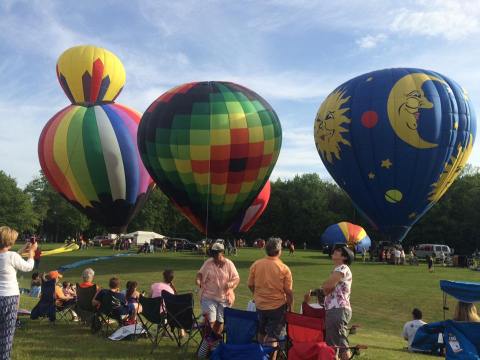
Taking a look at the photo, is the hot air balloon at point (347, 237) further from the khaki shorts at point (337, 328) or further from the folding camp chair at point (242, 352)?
the folding camp chair at point (242, 352)

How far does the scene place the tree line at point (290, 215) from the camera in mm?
57062

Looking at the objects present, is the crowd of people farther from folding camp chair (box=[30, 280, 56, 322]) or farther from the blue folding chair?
folding camp chair (box=[30, 280, 56, 322])

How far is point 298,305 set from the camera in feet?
42.2

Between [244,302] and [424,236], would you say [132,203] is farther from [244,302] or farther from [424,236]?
[424,236]

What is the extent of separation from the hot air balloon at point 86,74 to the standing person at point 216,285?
22.4 meters

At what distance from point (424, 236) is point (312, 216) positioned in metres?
15.9

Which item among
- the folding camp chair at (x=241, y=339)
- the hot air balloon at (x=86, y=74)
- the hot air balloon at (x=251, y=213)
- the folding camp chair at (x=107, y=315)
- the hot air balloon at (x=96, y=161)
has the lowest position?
the folding camp chair at (x=107, y=315)

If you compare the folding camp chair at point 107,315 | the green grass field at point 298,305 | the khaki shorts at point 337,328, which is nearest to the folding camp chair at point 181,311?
the green grass field at point 298,305

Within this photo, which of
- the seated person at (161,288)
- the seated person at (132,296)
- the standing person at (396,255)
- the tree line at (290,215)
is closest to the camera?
the seated person at (161,288)

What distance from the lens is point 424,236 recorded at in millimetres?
57438

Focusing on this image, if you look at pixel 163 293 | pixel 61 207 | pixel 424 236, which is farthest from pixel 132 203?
pixel 61 207

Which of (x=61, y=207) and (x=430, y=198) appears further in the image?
(x=61, y=207)

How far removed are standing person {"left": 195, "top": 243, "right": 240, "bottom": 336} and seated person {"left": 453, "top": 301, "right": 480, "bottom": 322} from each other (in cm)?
258

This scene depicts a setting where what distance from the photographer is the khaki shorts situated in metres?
5.35
